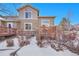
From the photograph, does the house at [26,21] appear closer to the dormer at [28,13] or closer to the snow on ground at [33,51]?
the dormer at [28,13]

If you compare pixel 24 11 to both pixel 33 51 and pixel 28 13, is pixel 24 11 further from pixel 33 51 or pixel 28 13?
pixel 33 51

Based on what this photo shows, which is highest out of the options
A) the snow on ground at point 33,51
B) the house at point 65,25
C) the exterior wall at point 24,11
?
the exterior wall at point 24,11

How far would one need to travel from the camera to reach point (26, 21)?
3178mm

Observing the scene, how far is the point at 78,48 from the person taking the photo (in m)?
3.13

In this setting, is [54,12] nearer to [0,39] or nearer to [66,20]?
[66,20]

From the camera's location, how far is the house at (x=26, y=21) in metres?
3.17

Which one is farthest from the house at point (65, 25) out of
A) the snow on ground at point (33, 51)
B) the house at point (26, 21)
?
the snow on ground at point (33, 51)

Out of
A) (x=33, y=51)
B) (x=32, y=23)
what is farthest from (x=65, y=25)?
(x=33, y=51)

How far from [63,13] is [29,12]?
0.45m

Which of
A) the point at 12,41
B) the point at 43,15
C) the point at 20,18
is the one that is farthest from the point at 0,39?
the point at 43,15

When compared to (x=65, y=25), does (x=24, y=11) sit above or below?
above

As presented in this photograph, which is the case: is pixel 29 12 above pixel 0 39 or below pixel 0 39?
above

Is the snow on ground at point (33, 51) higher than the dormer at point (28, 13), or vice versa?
the dormer at point (28, 13)

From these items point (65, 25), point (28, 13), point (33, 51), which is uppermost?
point (28, 13)
